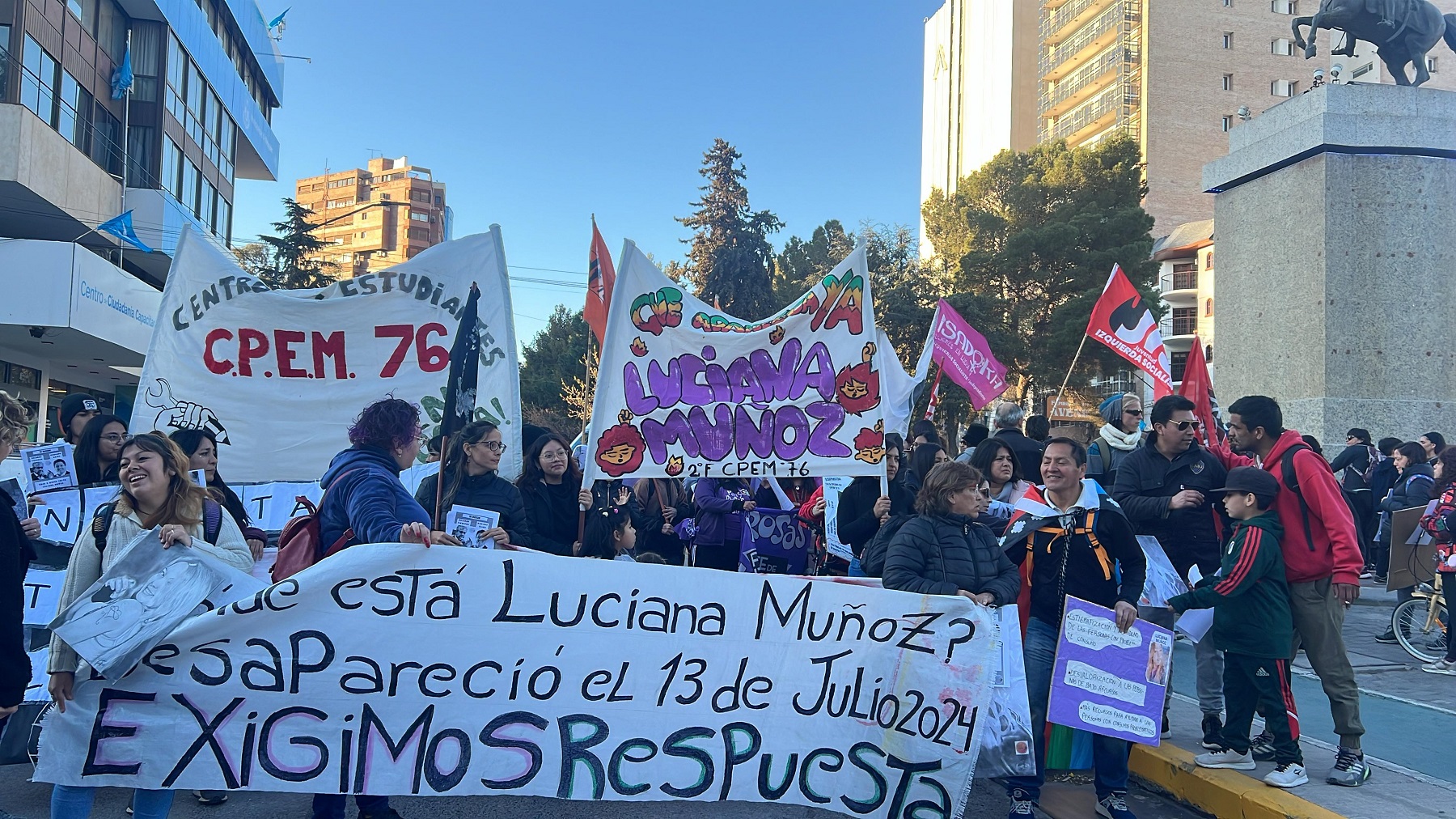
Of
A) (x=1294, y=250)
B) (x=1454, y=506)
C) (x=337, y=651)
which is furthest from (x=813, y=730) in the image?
(x=1294, y=250)

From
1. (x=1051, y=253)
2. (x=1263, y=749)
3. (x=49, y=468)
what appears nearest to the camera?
(x=1263, y=749)

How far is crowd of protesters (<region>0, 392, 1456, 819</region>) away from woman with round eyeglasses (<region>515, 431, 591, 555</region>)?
0.01 metres

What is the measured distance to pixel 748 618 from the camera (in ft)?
14.0

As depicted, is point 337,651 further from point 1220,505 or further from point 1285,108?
point 1285,108

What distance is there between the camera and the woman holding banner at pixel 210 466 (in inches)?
205

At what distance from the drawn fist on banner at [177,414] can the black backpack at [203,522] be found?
2100 millimetres

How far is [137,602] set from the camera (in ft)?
11.4

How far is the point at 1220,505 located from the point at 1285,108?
1036 cm

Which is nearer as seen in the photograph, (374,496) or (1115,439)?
(374,496)

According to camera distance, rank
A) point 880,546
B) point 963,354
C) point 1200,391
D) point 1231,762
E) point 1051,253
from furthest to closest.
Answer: point 1051,253 < point 963,354 < point 1200,391 < point 880,546 < point 1231,762

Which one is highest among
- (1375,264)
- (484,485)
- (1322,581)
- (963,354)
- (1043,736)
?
(1375,264)

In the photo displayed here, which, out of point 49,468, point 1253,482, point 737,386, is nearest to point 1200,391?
point 1253,482

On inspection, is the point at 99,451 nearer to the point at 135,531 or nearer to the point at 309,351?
the point at 309,351

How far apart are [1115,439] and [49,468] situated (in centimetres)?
671
